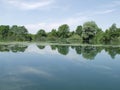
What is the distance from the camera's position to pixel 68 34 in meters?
80.5

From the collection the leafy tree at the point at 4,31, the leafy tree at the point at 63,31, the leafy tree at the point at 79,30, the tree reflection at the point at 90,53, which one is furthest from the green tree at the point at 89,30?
the tree reflection at the point at 90,53

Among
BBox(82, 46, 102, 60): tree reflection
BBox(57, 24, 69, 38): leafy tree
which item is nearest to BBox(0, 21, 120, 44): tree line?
BBox(57, 24, 69, 38): leafy tree

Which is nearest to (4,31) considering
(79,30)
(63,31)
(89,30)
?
(63,31)

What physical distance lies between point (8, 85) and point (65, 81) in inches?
86.2

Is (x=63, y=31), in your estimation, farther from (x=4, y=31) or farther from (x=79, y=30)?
(x=4, y=31)

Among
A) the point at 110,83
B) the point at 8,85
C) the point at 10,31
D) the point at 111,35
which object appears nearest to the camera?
the point at 8,85

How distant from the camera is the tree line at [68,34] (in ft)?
188

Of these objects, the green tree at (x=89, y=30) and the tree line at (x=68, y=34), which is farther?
the green tree at (x=89, y=30)

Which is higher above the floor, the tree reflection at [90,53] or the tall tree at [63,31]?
the tall tree at [63,31]

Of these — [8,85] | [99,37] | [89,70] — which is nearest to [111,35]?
[99,37]

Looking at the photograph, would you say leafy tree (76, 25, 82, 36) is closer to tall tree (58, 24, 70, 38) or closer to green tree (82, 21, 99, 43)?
tall tree (58, 24, 70, 38)

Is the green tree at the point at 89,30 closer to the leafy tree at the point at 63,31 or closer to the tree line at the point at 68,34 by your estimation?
the tree line at the point at 68,34

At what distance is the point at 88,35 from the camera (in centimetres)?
6066

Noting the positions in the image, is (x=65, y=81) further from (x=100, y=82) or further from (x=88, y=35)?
(x=88, y=35)
